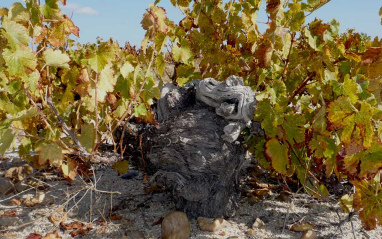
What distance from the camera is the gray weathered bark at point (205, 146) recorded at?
1.81 metres

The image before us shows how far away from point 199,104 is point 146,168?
2.02 feet

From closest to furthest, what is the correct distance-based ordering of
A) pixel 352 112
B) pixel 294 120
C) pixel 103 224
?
pixel 352 112, pixel 294 120, pixel 103 224

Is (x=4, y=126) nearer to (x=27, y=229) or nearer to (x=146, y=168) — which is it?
(x=27, y=229)

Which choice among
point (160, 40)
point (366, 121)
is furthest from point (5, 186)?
point (366, 121)

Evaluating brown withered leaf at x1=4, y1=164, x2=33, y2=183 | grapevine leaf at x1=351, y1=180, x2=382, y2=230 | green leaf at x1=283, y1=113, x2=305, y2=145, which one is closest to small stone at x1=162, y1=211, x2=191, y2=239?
green leaf at x1=283, y1=113, x2=305, y2=145

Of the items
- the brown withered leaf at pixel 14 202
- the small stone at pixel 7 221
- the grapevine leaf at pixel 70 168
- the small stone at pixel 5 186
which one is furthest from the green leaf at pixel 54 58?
the small stone at pixel 5 186

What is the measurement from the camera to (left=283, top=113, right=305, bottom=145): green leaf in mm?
1713

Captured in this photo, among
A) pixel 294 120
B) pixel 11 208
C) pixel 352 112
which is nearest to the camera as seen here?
pixel 352 112

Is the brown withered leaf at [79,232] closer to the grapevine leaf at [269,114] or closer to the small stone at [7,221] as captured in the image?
the small stone at [7,221]

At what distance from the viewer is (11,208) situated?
88.0 inches

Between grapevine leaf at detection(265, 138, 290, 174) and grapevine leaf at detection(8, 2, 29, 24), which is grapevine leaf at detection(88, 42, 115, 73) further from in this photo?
grapevine leaf at detection(265, 138, 290, 174)

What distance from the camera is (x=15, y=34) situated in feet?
4.95

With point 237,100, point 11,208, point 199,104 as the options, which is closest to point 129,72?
point 199,104

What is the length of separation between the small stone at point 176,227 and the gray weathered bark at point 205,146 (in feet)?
0.34
